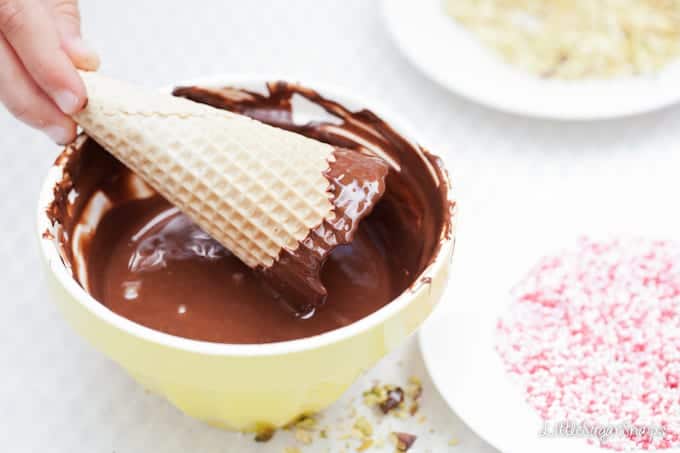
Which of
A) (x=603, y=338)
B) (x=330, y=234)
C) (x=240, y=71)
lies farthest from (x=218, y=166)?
(x=240, y=71)

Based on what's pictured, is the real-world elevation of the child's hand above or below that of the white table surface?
above

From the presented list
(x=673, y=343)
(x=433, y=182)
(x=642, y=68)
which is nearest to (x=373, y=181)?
(x=433, y=182)

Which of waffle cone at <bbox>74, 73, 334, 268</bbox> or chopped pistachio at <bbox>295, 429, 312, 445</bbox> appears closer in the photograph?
waffle cone at <bbox>74, 73, 334, 268</bbox>

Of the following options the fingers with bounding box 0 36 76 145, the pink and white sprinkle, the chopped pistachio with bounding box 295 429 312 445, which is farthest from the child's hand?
the pink and white sprinkle

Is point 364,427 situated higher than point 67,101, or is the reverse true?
point 67,101

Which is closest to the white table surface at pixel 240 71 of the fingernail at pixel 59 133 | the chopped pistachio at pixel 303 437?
the chopped pistachio at pixel 303 437

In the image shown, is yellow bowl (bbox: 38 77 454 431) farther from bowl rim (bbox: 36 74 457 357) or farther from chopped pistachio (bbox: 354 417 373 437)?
chopped pistachio (bbox: 354 417 373 437)

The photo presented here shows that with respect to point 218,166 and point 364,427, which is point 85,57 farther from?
point 364,427

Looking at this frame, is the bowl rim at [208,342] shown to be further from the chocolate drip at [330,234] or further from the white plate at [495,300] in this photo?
the white plate at [495,300]
